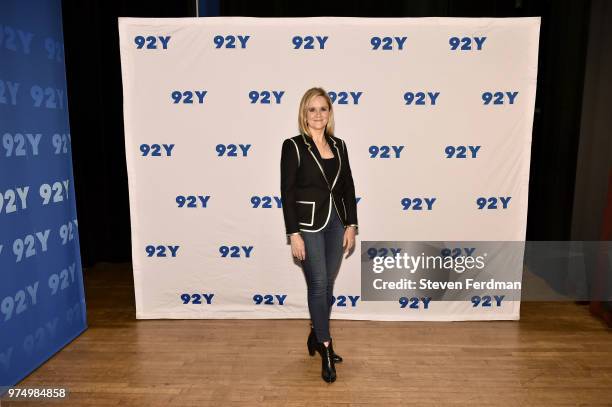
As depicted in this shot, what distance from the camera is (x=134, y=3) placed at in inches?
204

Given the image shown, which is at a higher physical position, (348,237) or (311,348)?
(348,237)

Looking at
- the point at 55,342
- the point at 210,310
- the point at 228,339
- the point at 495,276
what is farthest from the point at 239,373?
the point at 495,276

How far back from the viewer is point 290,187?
282 cm

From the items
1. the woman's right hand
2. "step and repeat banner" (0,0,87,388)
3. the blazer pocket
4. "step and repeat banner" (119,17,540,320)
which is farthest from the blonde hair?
"step and repeat banner" (0,0,87,388)

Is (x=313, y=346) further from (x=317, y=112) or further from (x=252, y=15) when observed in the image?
(x=252, y=15)

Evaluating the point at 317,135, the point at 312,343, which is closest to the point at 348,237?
the point at 317,135

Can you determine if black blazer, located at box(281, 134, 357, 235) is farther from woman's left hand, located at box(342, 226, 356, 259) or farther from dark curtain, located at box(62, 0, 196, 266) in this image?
dark curtain, located at box(62, 0, 196, 266)

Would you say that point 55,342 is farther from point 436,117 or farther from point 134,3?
point 134,3

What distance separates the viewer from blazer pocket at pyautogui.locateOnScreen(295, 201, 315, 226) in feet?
9.26

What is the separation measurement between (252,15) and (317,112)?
9.16 feet

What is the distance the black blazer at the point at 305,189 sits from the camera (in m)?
2.82

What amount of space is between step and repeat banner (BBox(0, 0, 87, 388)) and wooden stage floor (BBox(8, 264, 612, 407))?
0.74 ft

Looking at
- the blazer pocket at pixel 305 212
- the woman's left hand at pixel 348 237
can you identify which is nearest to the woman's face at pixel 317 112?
the blazer pocket at pixel 305 212

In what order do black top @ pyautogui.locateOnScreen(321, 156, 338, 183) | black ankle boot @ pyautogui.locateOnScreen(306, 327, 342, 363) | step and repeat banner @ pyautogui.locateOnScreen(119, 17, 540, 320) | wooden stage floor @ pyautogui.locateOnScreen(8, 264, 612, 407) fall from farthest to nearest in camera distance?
step and repeat banner @ pyautogui.locateOnScreen(119, 17, 540, 320) < black ankle boot @ pyautogui.locateOnScreen(306, 327, 342, 363) < black top @ pyautogui.locateOnScreen(321, 156, 338, 183) < wooden stage floor @ pyautogui.locateOnScreen(8, 264, 612, 407)
